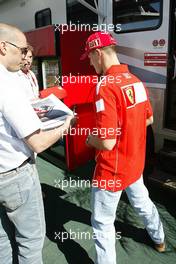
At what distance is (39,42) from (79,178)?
6.65 feet

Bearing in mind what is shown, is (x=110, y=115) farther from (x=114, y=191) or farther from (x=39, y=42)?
(x=39, y=42)

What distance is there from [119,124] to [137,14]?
7.33 feet

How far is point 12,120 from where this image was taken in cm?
148

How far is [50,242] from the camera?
2.78 meters

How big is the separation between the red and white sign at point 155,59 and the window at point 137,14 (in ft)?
1.06

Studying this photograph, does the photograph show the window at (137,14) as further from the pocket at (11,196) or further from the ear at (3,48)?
the pocket at (11,196)

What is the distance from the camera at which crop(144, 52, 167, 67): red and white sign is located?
3.39 metres

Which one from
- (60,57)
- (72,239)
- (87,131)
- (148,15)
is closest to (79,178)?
(87,131)

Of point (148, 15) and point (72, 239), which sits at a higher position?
point (148, 15)

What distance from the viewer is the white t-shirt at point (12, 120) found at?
4.79 feet

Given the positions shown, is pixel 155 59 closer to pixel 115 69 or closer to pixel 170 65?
pixel 170 65

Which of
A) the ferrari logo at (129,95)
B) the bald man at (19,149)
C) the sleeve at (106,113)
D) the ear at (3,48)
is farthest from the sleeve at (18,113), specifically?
the ferrari logo at (129,95)

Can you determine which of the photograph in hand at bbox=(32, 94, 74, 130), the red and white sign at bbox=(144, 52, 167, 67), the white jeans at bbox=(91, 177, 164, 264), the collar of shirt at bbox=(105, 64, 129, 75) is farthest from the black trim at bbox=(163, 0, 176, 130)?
the photograph in hand at bbox=(32, 94, 74, 130)

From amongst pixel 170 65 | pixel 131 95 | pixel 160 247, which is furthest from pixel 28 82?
pixel 160 247
